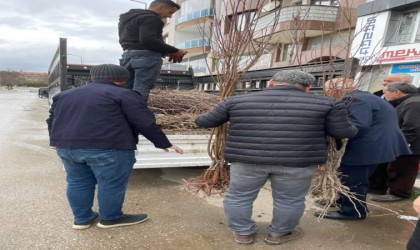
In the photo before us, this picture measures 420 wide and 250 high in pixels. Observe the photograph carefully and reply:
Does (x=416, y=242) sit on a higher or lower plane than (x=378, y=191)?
higher

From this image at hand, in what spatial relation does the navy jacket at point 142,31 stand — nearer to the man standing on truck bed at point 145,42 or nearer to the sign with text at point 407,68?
the man standing on truck bed at point 145,42

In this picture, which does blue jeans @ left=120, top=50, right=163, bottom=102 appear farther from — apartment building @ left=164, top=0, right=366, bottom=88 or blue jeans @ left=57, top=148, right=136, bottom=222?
blue jeans @ left=57, top=148, right=136, bottom=222

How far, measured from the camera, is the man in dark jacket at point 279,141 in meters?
2.46

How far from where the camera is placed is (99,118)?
257cm

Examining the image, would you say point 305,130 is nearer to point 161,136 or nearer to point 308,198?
point 161,136

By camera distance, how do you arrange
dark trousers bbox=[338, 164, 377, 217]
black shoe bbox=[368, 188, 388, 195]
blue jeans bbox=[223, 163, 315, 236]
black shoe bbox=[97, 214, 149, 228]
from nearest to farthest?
1. blue jeans bbox=[223, 163, 315, 236]
2. black shoe bbox=[97, 214, 149, 228]
3. dark trousers bbox=[338, 164, 377, 217]
4. black shoe bbox=[368, 188, 388, 195]

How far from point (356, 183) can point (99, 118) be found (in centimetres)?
252

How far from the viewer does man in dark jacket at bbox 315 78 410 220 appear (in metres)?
2.98

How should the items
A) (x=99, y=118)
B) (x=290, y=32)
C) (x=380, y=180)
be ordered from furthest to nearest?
1. (x=290, y=32)
2. (x=380, y=180)
3. (x=99, y=118)

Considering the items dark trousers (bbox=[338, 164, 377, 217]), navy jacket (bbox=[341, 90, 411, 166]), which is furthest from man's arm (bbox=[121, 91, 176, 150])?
dark trousers (bbox=[338, 164, 377, 217])

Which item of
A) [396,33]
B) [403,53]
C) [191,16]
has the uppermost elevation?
[191,16]

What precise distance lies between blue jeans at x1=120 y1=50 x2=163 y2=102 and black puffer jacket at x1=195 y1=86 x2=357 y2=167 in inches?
61.3

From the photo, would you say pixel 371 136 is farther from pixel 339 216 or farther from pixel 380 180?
pixel 380 180

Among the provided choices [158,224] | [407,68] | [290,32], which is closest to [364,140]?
[158,224]
